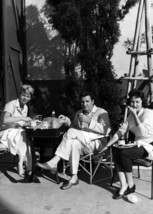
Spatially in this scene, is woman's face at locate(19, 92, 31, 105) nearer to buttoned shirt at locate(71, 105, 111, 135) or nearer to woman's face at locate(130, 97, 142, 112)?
buttoned shirt at locate(71, 105, 111, 135)

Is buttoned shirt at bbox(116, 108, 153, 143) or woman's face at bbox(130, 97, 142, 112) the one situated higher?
woman's face at bbox(130, 97, 142, 112)

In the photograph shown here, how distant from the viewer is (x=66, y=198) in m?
3.67

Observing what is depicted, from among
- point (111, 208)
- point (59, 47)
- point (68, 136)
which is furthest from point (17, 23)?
point (111, 208)

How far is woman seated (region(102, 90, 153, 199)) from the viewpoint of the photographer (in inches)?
141

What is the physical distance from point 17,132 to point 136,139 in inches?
61.8

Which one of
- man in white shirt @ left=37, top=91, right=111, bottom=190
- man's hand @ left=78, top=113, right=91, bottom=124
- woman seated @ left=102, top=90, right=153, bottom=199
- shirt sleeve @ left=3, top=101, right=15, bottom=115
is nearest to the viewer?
woman seated @ left=102, top=90, right=153, bottom=199

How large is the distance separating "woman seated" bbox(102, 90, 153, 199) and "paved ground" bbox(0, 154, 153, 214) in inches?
7.5

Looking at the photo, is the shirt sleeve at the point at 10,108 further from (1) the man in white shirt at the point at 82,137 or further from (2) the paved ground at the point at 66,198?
(2) the paved ground at the point at 66,198

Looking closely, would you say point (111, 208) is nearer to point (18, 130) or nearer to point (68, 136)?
point (68, 136)

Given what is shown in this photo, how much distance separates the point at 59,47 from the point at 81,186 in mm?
3715

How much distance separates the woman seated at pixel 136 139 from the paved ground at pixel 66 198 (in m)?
0.19

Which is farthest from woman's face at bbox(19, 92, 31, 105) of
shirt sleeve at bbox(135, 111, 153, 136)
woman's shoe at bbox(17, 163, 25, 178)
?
shirt sleeve at bbox(135, 111, 153, 136)

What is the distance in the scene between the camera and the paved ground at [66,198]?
3.37m

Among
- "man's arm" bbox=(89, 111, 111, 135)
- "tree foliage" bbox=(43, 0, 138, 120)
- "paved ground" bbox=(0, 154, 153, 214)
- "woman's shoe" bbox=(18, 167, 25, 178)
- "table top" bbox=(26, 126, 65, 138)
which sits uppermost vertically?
"tree foliage" bbox=(43, 0, 138, 120)
